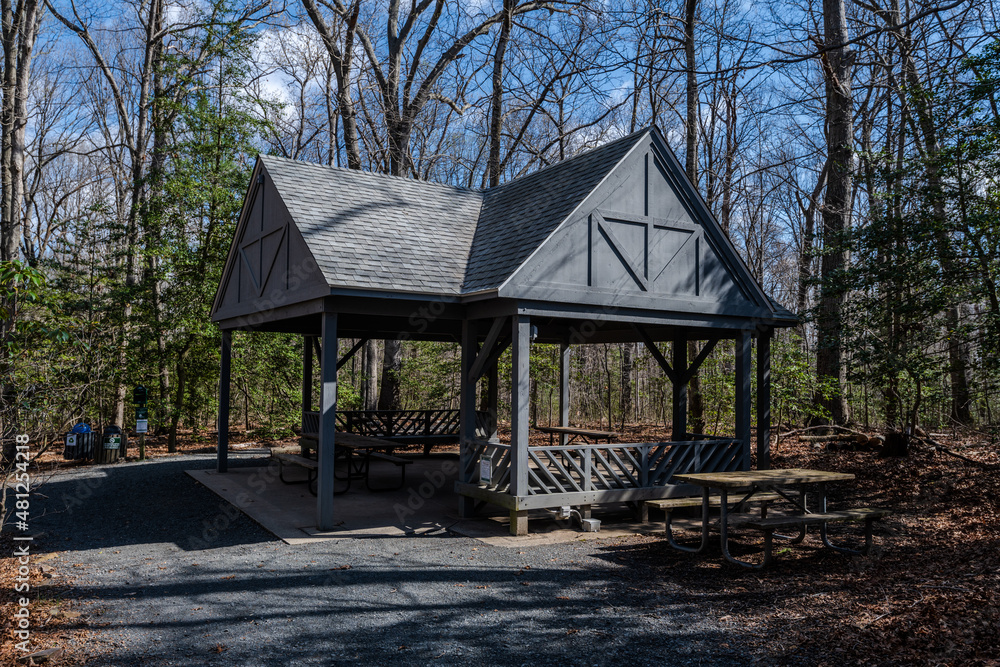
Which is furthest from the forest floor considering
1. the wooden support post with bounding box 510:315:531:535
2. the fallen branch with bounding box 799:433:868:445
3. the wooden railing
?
the wooden railing

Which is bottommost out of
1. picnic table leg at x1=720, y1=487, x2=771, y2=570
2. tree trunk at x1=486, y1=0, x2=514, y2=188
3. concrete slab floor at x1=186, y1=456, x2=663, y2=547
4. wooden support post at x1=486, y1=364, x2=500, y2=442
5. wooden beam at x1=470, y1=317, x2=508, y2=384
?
concrete slab floor at x1=186, y1=456, x2=663, y2=547

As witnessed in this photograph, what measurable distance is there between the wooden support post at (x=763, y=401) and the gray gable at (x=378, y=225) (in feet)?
17.0

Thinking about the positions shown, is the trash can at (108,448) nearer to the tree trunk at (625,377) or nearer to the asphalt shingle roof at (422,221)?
the asphalt shingle roof at (422,221)

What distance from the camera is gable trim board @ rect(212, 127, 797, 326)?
9.34 metres

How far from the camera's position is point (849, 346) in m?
11.5

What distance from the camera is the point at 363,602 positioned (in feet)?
20.0

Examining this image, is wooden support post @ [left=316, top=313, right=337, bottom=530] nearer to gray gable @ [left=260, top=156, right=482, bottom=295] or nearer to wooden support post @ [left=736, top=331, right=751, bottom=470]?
gray gable @ [left=260, top=156, right=482, bottom=295]

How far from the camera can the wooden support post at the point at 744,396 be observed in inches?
429

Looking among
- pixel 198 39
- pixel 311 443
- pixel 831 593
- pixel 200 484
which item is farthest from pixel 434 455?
pixel 198 39

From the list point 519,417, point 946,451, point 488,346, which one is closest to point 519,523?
point 519,417

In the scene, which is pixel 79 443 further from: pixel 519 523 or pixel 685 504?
pixel 685 504

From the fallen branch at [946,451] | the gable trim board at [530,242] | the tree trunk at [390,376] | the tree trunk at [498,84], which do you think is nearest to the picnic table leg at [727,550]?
the gable trim board at [530,242]

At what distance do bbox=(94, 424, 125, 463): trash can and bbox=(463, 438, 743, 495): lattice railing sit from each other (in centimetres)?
1032

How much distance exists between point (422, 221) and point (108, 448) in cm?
991
